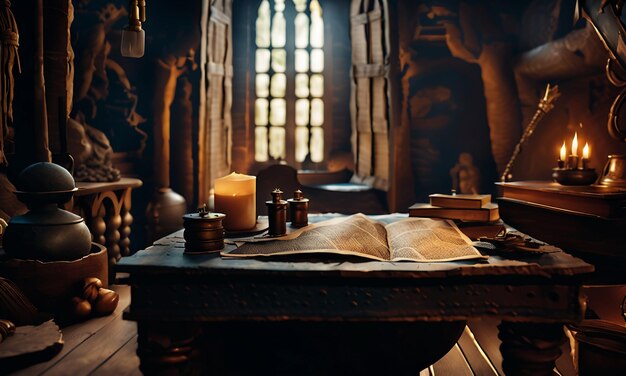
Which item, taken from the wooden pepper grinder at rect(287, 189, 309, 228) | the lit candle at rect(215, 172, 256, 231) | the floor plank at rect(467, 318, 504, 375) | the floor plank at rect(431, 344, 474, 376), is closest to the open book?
the wooden pepper grinder at rect(287, 189, 309, 228)

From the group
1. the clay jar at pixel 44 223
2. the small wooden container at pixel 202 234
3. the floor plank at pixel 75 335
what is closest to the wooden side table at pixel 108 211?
the clay jar at pixel 44 223

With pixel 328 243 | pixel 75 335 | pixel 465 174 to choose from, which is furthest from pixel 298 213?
pixel 465 174

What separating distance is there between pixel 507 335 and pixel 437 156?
5159mm

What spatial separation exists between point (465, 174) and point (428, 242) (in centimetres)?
490

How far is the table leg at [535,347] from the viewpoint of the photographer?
181 centimetres

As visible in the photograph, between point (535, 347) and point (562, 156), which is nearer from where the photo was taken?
→ point (535, 347)

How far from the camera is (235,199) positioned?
2264 millimetres

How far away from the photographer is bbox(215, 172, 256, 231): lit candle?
7.32 ft

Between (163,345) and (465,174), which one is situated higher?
(465,174)

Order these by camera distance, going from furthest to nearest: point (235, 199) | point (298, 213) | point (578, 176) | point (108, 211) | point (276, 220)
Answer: point (108, 211) < point (578, 176) < point (298, 213) < point (235, 199) < point (276, 220)

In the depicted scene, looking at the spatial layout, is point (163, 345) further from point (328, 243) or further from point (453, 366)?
point (453, 366)

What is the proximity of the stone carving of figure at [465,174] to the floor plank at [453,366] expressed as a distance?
13.0 ft

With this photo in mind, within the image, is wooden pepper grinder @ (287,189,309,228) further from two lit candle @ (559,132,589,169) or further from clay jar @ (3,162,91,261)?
two lit candle @ (559,132,589,169)

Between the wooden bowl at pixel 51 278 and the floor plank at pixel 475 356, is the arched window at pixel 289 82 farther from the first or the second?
the floor plank at pixel 475 356
